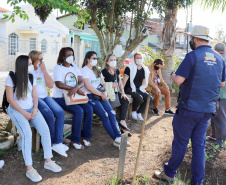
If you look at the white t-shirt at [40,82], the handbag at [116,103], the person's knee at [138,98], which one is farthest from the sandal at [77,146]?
the person's knee at [138,98]

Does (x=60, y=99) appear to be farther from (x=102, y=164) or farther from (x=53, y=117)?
(x=102, y=164)

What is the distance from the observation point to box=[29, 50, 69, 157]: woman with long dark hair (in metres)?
3.94

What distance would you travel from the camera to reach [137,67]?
21.1 ft

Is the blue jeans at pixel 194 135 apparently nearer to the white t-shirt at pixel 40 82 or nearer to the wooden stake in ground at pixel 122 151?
the wooden stake in ground at pixel 122 151

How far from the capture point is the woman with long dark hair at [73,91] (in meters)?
4.38

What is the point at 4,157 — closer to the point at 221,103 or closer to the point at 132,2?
the point at 221,103

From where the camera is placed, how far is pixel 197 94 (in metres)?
3.15

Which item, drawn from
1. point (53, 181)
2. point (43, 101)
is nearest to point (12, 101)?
point (43, 101)

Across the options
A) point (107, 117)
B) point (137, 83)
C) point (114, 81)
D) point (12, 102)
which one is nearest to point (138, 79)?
point (137, 83)

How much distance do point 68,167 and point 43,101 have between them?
45.2 inches

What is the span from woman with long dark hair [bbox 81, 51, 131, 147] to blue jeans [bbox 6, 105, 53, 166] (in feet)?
4.09

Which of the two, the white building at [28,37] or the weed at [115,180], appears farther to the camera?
the white building at [28,37]

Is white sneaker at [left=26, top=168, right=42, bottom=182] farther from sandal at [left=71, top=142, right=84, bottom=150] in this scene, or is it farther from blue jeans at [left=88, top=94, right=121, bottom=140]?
blue jeans at [left=88, top=94, right=121, bottom=140]

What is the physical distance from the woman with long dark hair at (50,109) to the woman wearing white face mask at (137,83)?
95.1 inches
